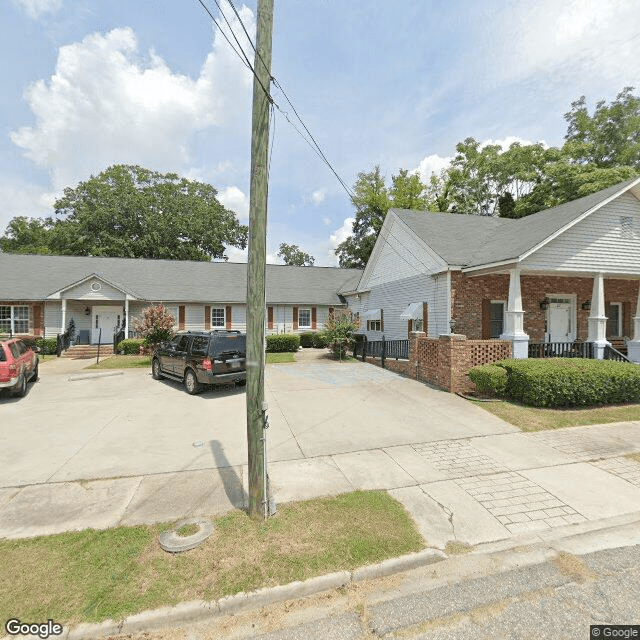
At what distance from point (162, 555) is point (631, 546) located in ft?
17.0

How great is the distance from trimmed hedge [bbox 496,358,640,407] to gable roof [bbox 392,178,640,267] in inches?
161

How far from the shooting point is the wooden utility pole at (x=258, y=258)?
410cm

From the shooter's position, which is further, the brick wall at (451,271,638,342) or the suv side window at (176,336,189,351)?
the brick wall at (451,271,638,342)

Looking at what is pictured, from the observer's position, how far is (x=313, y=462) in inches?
232

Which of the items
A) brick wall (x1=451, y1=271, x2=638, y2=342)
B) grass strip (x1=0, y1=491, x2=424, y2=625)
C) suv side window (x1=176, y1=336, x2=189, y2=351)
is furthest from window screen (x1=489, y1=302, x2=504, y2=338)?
suv side window (x1=176, y1=336, x2=189, y2=351)

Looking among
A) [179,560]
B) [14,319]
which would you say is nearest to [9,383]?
[179,560]

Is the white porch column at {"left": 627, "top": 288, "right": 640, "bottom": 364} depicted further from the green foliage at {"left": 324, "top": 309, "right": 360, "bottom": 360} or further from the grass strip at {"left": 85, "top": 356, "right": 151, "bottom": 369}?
the grass strip at {"left": 85, "top": 356, "right": 151, "bottom": 369}

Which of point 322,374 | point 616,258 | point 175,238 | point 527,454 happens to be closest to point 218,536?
point 527,454

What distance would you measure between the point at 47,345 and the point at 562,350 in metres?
27.1

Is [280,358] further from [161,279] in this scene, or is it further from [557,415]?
[557,415]

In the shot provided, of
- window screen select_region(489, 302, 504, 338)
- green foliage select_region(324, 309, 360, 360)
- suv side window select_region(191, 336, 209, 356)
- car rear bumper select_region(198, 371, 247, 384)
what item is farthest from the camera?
green foliage select_region(324, 309, 360, 360)

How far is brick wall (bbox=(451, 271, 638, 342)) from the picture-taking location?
1360 cm

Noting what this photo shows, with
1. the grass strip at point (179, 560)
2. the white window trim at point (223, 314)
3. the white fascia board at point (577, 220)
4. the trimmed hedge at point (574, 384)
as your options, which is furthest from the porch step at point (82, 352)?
the white fascia board at point (577, 220)

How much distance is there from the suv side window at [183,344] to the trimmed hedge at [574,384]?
33.9ft
